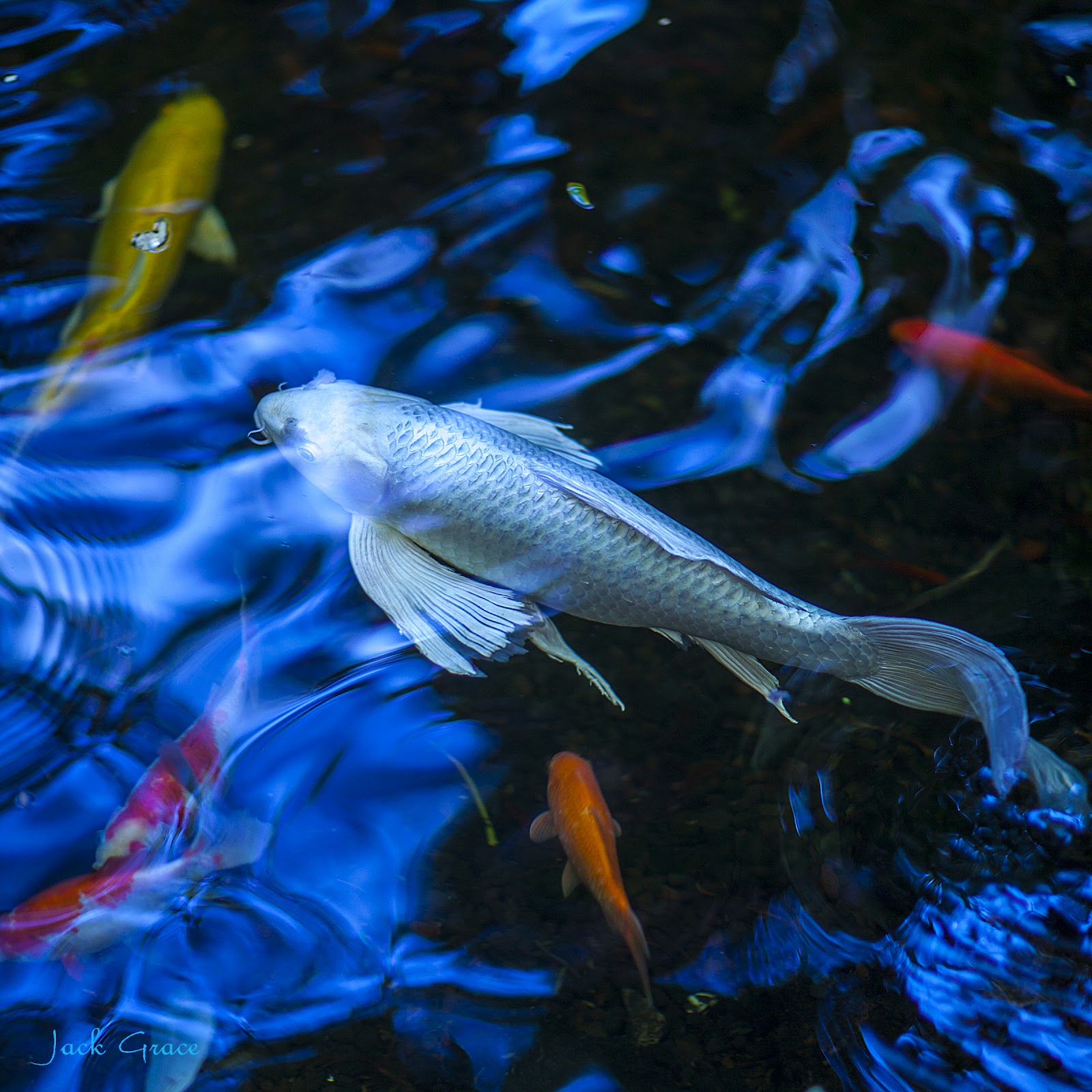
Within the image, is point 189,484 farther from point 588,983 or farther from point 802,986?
point 802,986

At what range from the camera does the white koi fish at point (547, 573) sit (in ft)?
7.13

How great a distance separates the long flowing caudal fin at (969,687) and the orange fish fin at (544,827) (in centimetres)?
99

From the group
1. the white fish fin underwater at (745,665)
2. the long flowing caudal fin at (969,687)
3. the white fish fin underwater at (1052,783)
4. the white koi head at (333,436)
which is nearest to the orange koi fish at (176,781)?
the white koi head at (333,436)

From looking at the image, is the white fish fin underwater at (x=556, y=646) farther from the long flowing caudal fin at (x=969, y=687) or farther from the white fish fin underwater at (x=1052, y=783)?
the white fish fin underwater at (x=1052, y=783)

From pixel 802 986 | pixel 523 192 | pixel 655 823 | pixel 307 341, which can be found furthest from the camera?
pixel 523 192

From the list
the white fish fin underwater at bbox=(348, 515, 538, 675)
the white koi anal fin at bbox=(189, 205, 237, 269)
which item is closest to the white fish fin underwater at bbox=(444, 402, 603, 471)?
the white fish fin underwater at bbox=(348, 515, 538, 675)

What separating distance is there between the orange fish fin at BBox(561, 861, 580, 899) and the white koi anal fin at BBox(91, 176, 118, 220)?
3065 millimetres

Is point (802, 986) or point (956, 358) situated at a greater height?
point (956, 358)

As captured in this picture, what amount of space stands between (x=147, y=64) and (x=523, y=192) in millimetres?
1856

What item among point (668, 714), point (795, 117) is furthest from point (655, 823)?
point (795, 117)

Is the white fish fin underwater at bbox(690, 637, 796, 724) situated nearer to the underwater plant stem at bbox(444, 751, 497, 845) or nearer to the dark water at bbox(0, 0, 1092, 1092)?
the dark water at bbox(0, 0, 1092, 1092)

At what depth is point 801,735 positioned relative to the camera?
255 cm

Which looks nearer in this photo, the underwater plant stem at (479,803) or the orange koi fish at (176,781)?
the orange koi fish at (176,781)

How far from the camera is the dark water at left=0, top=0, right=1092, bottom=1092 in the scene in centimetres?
219
